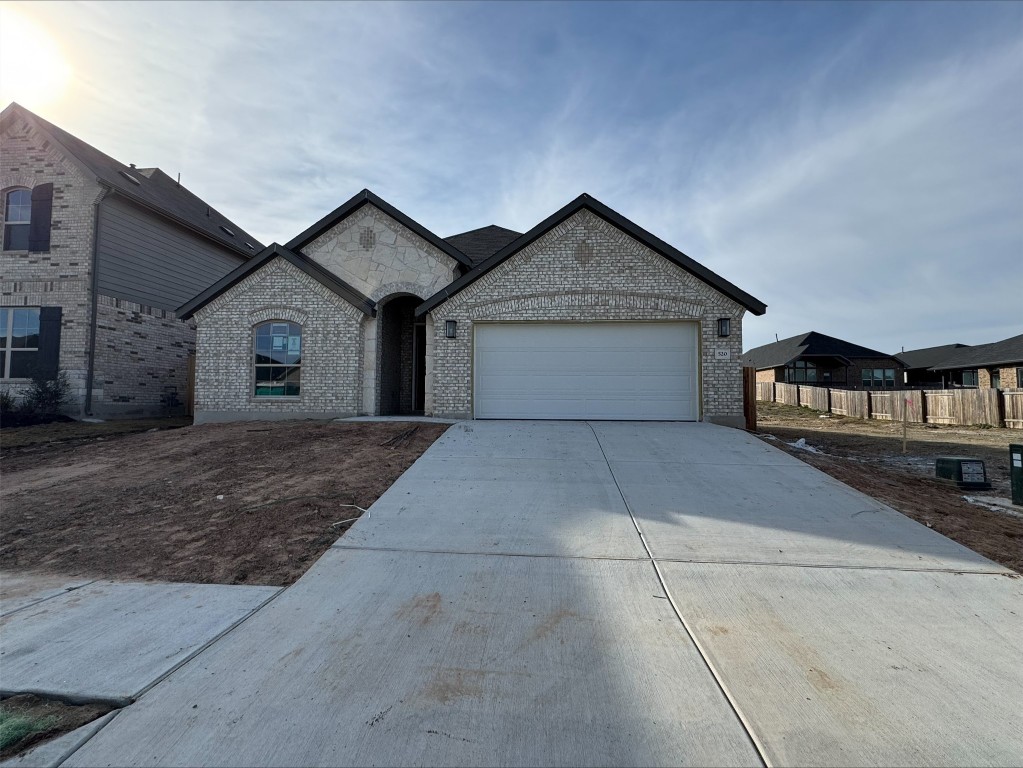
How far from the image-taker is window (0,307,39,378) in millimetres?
13906

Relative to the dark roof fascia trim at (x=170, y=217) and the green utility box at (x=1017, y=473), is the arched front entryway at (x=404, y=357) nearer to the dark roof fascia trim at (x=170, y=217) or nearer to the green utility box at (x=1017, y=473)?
the dark roof fascia trim at (x=170, y=217)

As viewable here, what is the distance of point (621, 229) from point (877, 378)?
3737 cm

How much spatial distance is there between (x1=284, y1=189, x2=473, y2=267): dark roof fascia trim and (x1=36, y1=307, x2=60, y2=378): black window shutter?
6929 mm

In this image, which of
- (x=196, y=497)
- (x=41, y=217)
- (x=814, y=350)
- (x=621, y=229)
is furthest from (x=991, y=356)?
(x=41, y=217)

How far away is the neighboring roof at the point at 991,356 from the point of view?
27083 mm

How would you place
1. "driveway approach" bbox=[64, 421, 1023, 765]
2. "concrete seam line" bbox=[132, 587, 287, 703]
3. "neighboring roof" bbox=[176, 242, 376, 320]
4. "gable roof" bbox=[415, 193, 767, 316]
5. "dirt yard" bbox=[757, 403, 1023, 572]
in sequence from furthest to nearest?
"neighboring roof" bbox=[176, 242, 376, 320]
"gable roof" bbox=[415, 193, 767, 316]
"dirt yard" bbox=[757, 403, 1023, 572]
"concrete seam line" bbox=[132, 587, 287, 703]
"driveway approach" bbox=[64, 421, 1023, 765]

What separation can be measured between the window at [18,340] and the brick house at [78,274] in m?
0.03

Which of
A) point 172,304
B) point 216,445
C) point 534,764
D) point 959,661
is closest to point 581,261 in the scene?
point 216,445

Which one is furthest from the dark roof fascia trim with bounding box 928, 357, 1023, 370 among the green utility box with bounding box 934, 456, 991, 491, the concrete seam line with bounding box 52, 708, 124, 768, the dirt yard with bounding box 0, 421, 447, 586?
the concrete seam line with bounding box 52, 708, 124, 768

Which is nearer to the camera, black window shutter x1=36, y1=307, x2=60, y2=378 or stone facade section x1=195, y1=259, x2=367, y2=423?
stone facade section x1=195, y1=259, x2=367, y2=423

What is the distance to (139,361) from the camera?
50.9 ft

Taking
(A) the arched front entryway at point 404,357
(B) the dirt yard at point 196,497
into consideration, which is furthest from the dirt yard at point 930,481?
(A) the arched front entryway at point 404,357

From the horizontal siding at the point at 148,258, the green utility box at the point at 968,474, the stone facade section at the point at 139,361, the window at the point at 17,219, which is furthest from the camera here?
the horizontal siding at the point at 148,258

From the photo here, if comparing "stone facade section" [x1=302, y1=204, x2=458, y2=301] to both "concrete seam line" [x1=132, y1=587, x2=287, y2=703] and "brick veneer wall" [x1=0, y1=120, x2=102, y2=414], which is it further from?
"concrete seam line" [x1=132, y1=587, x2=287, y2=703]
